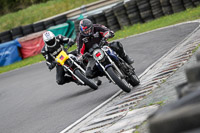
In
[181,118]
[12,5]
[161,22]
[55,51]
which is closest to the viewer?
[181,118]

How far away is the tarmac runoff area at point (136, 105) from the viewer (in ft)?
19.5

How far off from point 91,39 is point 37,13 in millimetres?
29138

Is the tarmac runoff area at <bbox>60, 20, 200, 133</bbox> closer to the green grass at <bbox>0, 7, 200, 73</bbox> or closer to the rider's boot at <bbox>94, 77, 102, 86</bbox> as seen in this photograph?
the rider's boot at <bbox>94, 77, 102, 86</bbox>

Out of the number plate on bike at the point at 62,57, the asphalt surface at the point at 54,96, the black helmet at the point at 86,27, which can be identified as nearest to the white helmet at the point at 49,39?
the number plate on bike at the point at 62,57

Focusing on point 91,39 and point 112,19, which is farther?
point 112,19

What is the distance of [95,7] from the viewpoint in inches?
1165

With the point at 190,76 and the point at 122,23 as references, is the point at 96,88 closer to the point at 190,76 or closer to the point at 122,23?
the point at 190,76

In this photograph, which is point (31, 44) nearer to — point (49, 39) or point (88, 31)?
point (49, 39)

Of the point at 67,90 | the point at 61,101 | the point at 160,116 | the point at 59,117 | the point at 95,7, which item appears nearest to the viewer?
the point at 160,116

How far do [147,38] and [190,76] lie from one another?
15473 millimetres

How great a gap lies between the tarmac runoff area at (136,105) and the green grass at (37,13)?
27.7 metres

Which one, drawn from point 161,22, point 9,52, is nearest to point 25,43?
point 9,52

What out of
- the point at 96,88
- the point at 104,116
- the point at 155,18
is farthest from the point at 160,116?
the point at 155,18

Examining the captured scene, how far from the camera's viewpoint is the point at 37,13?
125ft
